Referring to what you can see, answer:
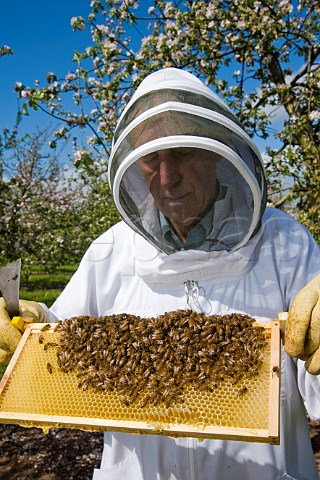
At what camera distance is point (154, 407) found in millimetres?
1976

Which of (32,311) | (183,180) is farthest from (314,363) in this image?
(32,311)

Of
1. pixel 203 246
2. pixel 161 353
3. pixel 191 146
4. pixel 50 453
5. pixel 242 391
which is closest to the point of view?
pixel 242 391

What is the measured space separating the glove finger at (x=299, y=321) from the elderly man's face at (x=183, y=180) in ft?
2.69

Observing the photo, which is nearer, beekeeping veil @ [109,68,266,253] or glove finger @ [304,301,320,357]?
glove finger @ [304,301,320,357]

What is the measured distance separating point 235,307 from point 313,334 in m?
0.56

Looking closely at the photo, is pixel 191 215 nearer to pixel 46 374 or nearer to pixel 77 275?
pixel 77 275

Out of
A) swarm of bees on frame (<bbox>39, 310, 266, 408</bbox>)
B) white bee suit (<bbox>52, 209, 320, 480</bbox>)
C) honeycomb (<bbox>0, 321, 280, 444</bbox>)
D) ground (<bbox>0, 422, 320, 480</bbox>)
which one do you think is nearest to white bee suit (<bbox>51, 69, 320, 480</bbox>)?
white bee suit (<bbox>52, 209, 320, 480</bbox>)

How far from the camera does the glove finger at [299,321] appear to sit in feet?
6.31

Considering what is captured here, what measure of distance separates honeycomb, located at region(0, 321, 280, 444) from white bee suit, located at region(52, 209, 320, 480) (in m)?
0.41

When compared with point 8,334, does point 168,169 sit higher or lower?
higher

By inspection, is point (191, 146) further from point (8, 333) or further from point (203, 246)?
point (8, 333)

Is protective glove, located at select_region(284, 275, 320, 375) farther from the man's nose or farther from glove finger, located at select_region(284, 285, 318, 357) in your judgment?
the man's nose

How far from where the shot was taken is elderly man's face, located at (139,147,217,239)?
2430 mm

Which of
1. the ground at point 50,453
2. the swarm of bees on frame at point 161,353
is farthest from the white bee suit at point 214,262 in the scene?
the ground at point 50,453
